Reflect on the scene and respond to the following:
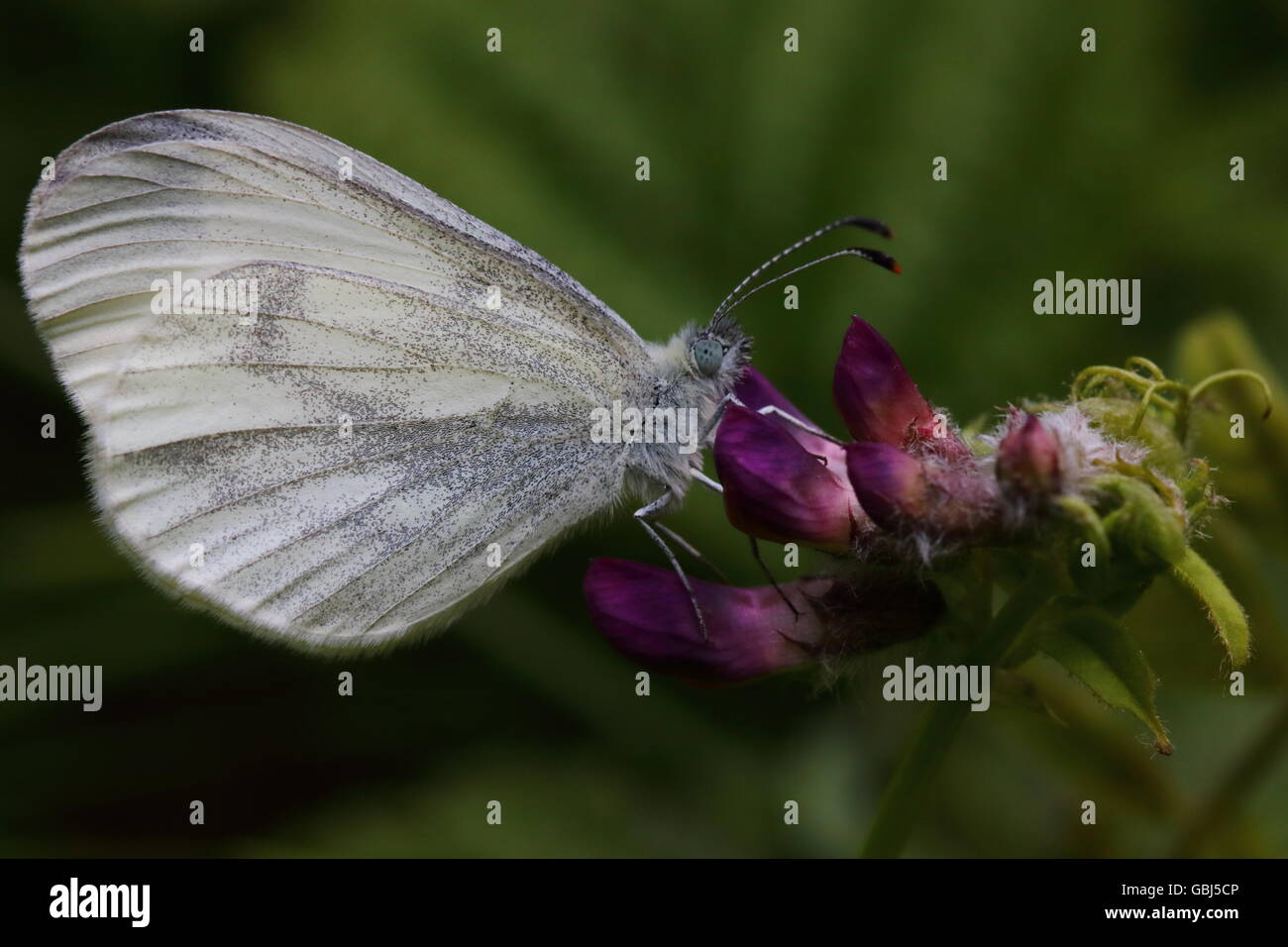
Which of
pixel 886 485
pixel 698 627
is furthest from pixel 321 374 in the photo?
pixel 886 485

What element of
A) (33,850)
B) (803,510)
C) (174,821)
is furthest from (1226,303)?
(33,850)

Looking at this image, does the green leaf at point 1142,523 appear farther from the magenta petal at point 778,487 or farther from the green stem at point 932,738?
the magenta petal at point 778,487

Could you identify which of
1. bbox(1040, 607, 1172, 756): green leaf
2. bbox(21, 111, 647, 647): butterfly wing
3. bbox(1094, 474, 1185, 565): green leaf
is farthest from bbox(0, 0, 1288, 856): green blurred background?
bbox(1094, 474, 1185, 565): green leaf

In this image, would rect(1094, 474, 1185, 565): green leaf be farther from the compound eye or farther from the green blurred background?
the green blurred background

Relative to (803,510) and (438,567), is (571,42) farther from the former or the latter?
(803,510)

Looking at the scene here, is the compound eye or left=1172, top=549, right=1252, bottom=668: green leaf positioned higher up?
the compound eye

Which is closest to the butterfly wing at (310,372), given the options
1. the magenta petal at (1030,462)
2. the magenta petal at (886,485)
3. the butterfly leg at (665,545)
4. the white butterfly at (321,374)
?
the white butterfly at (321,374)

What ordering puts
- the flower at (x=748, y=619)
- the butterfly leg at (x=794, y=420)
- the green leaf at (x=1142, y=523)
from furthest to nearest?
the butterfly leg at (x=794, y=420), the flower at (x=748, y=619), the green leaf at (x=1142, y=523)
